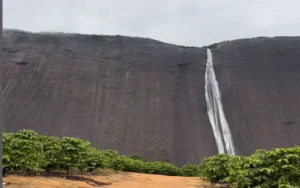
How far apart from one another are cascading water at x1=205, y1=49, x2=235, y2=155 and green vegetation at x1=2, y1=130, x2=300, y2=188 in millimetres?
17689

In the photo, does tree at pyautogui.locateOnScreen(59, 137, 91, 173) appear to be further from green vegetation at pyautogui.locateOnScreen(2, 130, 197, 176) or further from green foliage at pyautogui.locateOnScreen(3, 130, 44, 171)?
green foliage at pyautogui.locateOnScreen(3, 130, 44, 171)

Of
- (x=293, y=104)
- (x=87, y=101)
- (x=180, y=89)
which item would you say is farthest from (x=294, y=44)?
(x=87, y=101)

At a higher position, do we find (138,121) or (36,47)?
(36,47)

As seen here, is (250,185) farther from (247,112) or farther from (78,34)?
(78,34)

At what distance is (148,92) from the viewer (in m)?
36.6

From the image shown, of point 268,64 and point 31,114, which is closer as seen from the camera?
point 31,114

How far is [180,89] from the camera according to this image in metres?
37.8

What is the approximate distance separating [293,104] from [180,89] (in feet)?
40.9

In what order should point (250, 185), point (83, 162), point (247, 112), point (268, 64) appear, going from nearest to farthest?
point (250, 185), point (83, 162), point (247, 112), point (268, 64)

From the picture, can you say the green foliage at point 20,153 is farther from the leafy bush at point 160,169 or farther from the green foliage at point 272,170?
the leafy bush at point 160,169

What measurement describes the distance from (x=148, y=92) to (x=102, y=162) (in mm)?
24193

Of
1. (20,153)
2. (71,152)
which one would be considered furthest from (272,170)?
(71,152)

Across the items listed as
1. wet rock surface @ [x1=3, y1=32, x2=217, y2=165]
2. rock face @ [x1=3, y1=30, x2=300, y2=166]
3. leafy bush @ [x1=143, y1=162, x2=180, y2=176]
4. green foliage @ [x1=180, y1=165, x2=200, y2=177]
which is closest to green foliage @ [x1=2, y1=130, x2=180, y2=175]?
leafy bush @ [x1=143, y1=162, x2=180, y2=176]

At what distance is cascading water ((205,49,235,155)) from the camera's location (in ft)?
101
